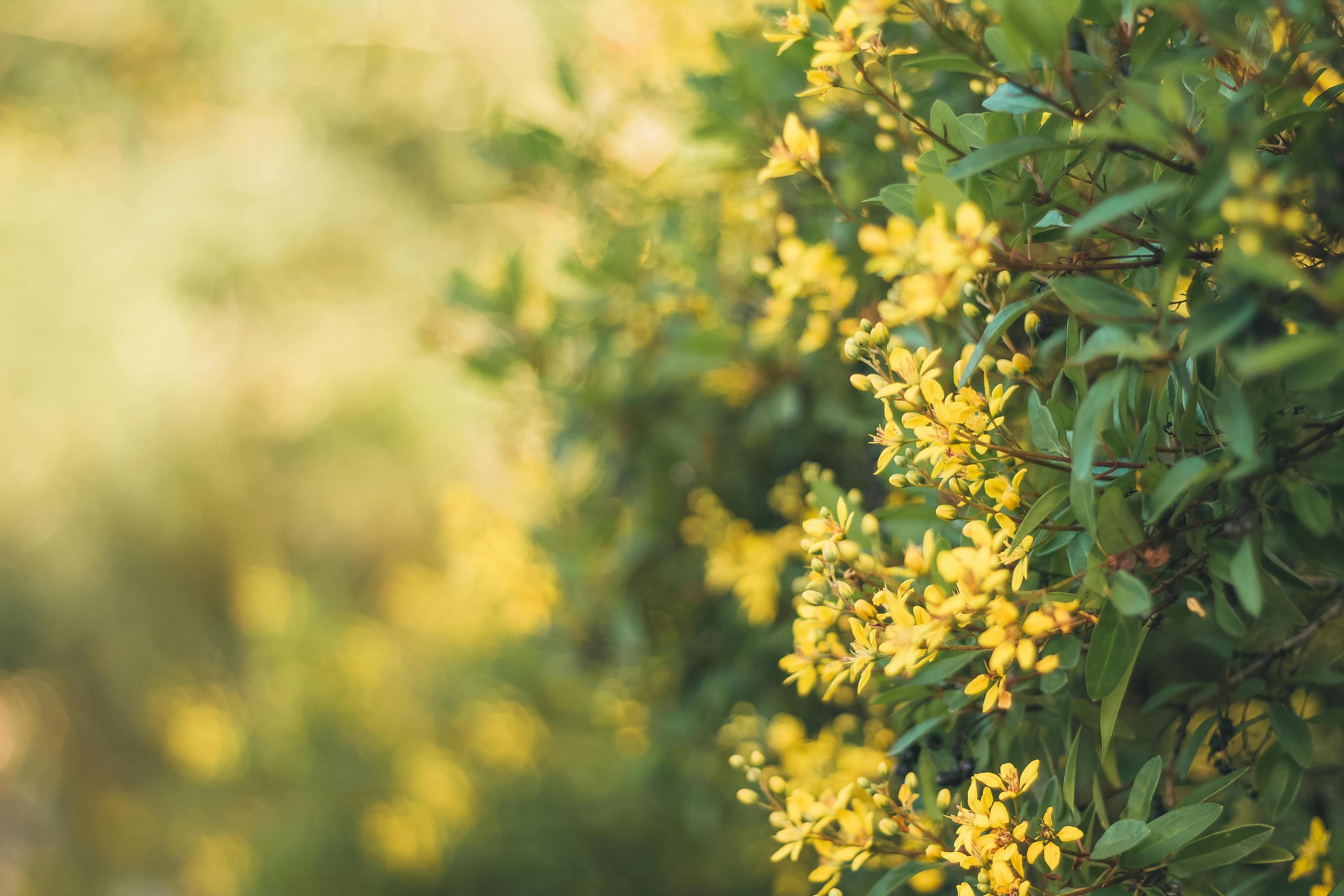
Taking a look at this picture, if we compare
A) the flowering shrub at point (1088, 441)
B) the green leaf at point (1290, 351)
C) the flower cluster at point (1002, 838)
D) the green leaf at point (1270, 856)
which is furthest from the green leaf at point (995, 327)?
the green leaf at point (1270, 856)

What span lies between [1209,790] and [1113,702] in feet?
0.38

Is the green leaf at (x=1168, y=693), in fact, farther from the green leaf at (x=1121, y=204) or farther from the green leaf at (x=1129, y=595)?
the green leaf at (x=1121, y=204)

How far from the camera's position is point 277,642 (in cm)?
212

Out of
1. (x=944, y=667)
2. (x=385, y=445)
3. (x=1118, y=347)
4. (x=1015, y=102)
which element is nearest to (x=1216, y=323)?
(x=1118, y=347)

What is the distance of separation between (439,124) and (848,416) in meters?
2.75

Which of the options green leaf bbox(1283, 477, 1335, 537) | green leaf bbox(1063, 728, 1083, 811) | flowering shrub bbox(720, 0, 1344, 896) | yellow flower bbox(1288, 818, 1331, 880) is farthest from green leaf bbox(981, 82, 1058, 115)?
yellow flower bbox(1288, 818, 1331, 880)

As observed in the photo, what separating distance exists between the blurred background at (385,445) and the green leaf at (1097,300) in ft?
1.31

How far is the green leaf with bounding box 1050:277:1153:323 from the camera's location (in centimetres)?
36

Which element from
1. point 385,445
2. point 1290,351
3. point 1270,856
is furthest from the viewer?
point 385,445

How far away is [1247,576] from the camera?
34cm

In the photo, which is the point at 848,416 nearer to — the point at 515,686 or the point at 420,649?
the point at 515,686

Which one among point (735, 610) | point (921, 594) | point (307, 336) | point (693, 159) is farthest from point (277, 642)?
point (921, 594)

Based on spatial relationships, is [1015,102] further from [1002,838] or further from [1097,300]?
[1002,838]

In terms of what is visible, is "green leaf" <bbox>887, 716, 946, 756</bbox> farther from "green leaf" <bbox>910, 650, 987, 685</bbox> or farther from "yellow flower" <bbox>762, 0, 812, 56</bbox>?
"yellow flower" <bbox>762, 0, 812, 56</bbox>
